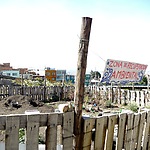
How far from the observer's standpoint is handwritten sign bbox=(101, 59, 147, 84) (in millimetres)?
5434

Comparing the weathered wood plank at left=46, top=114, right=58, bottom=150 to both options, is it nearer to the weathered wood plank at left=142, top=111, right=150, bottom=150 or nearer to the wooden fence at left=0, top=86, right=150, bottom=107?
the weathered wood plank at left=142, top=111, right=150, bottom=150

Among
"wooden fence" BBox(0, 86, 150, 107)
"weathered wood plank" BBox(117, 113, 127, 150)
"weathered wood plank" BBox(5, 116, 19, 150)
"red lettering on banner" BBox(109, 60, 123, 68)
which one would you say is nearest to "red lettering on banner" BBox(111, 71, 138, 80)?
"red lettering on banner" BBox(109, 60, 123, 68)


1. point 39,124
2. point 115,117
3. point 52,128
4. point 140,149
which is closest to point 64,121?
point 52,128

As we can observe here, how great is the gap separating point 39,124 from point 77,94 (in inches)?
24.4

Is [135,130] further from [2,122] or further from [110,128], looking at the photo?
[2,122]

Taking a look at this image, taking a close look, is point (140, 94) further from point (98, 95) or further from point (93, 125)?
point (93, 125)

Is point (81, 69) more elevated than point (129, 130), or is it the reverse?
point (81, 69)

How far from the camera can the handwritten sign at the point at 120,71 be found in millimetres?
5434

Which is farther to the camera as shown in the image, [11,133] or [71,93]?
[71,93]

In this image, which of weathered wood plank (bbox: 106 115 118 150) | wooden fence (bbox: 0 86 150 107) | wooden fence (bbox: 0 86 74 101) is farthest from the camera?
wooden fence (bbox: 0 86 74 101)

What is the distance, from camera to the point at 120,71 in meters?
5.67

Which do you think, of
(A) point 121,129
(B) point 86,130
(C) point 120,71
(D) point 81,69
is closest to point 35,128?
(B) point 86,130

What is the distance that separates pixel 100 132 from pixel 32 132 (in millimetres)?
1013

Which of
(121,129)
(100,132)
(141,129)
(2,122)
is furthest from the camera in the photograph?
(141,129)
